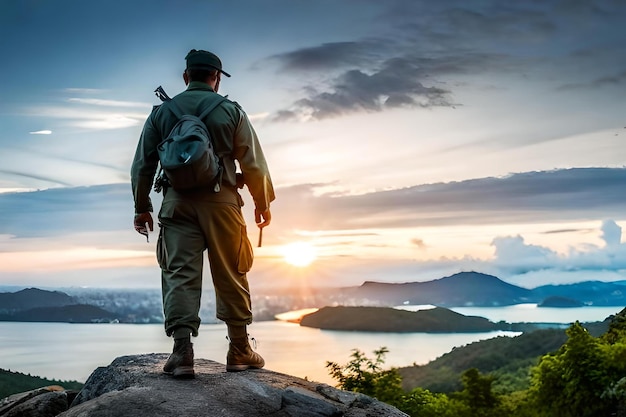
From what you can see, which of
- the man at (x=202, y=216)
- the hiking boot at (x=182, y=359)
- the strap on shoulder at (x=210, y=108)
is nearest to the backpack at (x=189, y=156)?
the strap on shoulder at (x=210, y=108)

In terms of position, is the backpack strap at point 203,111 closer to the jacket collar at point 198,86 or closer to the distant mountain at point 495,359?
the jacket collar at point 198,86

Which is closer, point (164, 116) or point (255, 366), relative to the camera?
point (164, 116)

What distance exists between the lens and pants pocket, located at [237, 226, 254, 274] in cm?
671

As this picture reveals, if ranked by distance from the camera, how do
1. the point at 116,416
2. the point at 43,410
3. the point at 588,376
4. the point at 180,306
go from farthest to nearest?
the point at 588,376, the point at 43,410, the point at 180,306, the point at 116,416

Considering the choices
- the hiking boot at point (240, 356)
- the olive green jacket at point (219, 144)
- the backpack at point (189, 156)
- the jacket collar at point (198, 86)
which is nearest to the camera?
the backpack at point (189, 156)

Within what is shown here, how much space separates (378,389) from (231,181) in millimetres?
12071

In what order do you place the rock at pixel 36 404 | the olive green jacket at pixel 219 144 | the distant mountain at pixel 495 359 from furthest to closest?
the distant mountain at pixel 495 359 < the rock at pixel 36 404 < the olive green jacket at pixel 219 144

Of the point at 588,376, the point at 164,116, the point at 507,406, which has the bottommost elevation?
the point at 507,406

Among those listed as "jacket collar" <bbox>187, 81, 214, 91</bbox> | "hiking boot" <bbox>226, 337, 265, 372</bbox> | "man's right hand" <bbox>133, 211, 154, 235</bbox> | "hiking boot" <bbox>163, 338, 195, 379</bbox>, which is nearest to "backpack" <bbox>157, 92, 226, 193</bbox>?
"jacket collar" <bbox>187, 81, 214, 91</bbox>

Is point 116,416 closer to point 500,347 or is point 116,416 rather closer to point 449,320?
point 449,320

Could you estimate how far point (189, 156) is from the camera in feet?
19.9

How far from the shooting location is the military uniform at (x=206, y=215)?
6.43m

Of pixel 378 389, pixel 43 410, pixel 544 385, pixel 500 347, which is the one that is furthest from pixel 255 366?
pixel 500 347

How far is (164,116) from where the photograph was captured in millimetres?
6574
